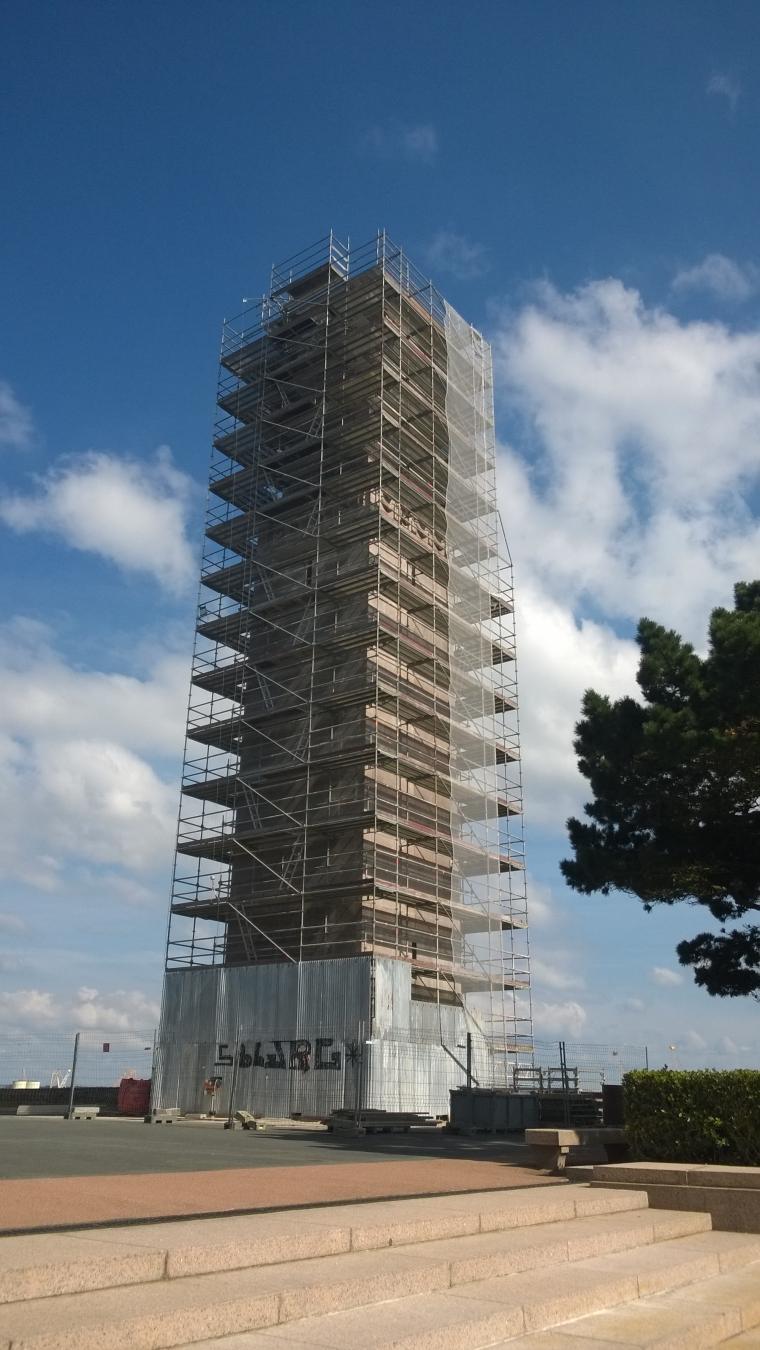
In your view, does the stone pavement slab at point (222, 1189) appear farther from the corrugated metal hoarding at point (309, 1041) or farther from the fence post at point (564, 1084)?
the corrugated metal hoarding at point (309, 1041)

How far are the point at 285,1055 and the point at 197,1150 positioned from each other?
1657 centimetres

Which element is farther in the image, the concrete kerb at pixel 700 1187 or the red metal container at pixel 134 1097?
the red metal container at pixel 134 1097

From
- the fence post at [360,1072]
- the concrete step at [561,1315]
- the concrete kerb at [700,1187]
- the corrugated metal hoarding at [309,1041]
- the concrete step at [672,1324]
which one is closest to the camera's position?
the concrete step at [561,1315]

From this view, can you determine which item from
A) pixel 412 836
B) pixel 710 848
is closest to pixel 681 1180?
pixel 710 848

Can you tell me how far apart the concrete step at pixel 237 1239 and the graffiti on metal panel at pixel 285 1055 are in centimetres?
2204

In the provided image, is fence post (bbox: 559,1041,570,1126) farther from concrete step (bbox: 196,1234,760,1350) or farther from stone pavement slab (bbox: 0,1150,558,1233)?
concrete step (bbox: 196,1234,760,1350)

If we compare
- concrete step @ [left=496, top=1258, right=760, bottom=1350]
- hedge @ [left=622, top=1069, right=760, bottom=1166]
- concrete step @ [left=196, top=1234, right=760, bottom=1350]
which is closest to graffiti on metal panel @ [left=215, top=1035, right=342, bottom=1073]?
hedge @ [left=622, top=1069, right=760, bottom=1166]

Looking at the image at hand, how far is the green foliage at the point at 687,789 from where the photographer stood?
61.3 feet

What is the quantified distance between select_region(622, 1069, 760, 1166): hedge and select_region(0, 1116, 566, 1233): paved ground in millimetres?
1557

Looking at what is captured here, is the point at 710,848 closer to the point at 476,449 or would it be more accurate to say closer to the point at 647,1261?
the point at 647,1261

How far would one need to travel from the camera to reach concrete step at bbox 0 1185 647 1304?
5305 mm

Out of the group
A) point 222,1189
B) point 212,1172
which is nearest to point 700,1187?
point 222,1189

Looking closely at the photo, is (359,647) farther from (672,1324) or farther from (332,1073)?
(672,1324)

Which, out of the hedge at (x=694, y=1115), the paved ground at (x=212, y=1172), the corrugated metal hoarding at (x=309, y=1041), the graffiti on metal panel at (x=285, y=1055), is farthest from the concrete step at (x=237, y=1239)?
the graffiti on metal panel at (x=285, y=1055)
